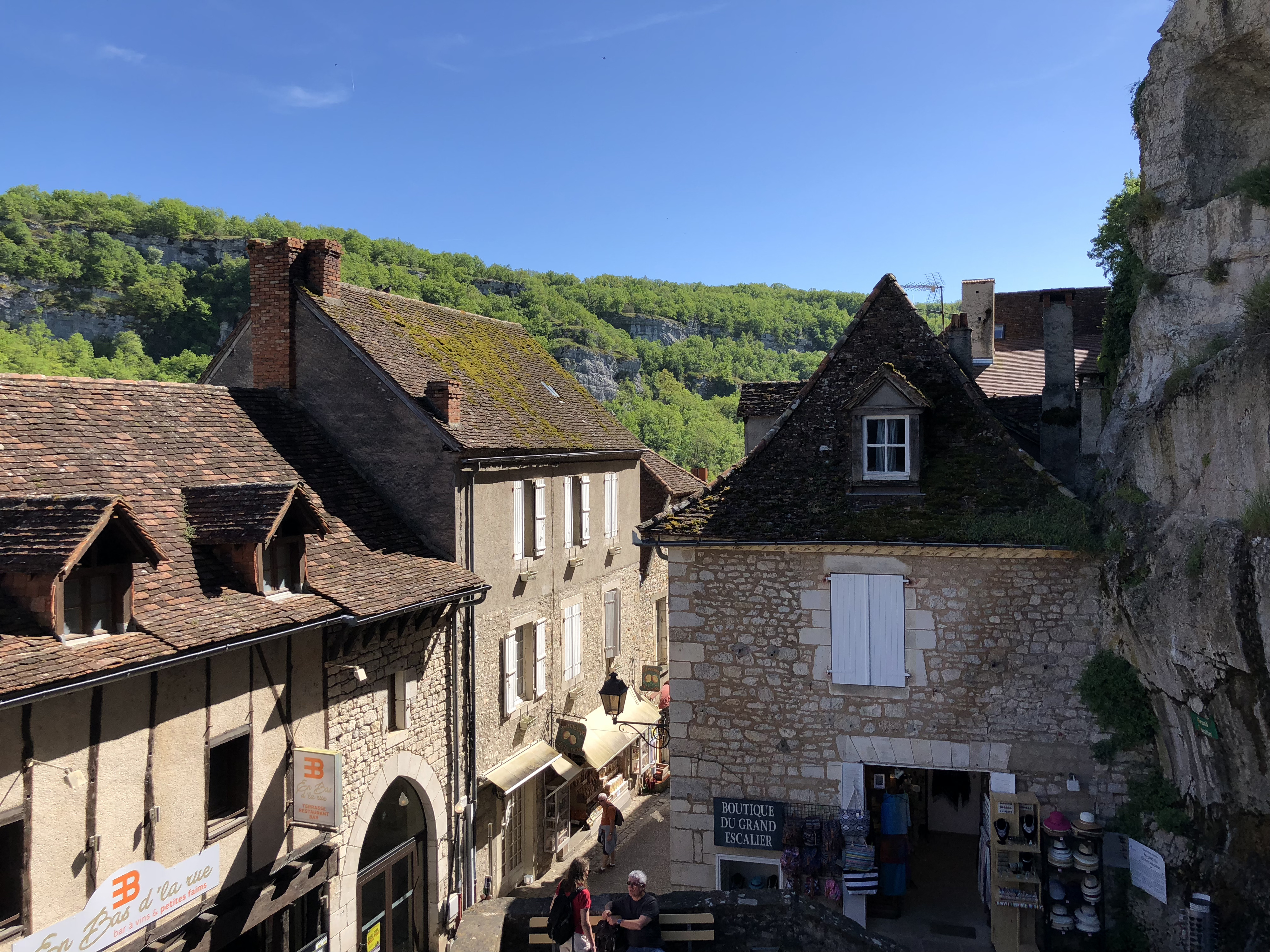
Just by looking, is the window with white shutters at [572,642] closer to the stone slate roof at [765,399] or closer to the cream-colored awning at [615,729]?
the cream-colored awning at [615,729]

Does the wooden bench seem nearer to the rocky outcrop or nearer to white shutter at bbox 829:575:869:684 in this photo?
white shutter at bbox 829:575:869:684

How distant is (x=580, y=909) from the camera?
773cm

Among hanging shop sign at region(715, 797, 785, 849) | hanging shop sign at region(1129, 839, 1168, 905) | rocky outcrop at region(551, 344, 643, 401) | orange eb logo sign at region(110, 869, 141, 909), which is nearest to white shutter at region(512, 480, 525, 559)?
hanging shop sign at region(715, 797, 785, 849)

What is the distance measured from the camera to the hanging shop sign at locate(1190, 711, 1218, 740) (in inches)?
306

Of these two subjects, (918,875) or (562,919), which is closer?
(562,919)

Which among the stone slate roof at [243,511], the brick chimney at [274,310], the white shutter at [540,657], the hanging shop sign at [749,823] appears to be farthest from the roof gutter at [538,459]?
the hanging shop sign at [749,823]

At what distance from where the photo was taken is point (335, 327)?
13336 mm

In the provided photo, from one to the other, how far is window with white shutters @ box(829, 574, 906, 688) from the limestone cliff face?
223 centimetres

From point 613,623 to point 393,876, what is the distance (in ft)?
24.6

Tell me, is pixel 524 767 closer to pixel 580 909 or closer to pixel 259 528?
pixel 580 909

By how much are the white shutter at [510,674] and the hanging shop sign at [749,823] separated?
4971 millimetres

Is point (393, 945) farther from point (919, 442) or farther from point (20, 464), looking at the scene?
point (919, 442)

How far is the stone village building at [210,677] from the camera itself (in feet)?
23.0

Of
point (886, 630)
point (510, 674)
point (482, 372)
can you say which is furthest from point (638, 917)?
point (482, 372)
